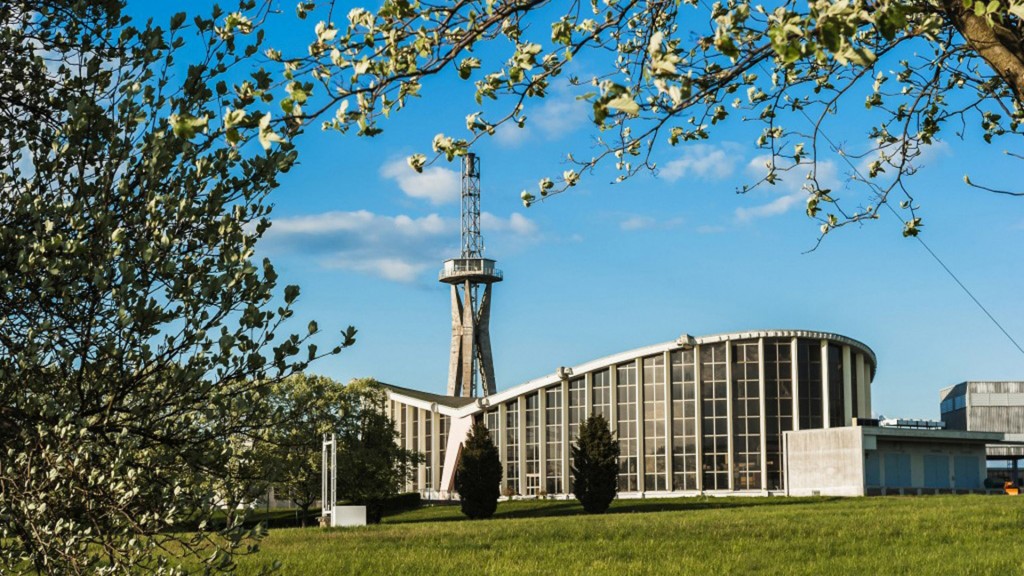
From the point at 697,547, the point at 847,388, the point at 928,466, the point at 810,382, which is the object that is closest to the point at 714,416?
the point at 810,382

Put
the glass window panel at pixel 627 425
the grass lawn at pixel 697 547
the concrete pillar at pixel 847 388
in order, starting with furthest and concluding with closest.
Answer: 1. the glass window panel at pixel 627 425
2. the concrete pillar at pixel 847 388
3. the grass lawn at pixel 697 547

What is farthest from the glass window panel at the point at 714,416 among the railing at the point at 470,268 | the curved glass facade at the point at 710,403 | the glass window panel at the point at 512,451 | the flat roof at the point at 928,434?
the railing at the point at 470,268

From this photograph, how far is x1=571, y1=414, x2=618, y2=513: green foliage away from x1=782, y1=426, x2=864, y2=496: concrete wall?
63.6ft

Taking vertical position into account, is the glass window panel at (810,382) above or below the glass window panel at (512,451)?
above

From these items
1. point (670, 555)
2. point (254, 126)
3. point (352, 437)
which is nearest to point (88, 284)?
point (254, 126)

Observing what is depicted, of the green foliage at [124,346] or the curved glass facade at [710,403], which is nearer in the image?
the green foliage at [124,346]

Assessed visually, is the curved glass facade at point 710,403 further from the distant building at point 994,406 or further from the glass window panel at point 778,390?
the distant building at point 994,406

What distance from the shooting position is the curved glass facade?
79938 millimetres

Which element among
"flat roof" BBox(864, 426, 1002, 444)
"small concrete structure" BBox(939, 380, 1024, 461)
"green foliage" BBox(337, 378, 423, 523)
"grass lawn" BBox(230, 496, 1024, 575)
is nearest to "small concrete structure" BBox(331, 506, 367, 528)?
"grass lawn" BBox(230, 496, 1024, 575)

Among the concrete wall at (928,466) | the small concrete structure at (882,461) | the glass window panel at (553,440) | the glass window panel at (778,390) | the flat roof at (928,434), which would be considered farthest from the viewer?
the glass window panel at (553,440)

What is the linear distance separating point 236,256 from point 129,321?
132 centimetres

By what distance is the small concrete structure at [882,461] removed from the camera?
7294 cm

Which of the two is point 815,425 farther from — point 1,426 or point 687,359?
point 1,426

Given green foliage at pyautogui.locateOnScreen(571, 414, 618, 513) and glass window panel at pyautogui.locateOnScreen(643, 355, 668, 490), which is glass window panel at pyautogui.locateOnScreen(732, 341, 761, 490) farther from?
green foliage at pyautogui.locateOnScreen(571, 414, 618, 513)
